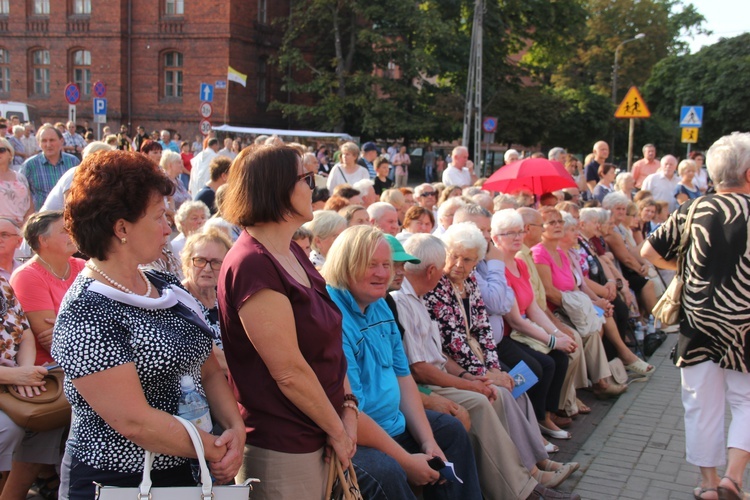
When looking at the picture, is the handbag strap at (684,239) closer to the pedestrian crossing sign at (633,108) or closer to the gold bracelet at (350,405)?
the gold bracelet at (350,405)

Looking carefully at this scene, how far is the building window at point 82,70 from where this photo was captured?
35.8m

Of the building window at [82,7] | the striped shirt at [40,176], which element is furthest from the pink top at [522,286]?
the building window at [82,7]

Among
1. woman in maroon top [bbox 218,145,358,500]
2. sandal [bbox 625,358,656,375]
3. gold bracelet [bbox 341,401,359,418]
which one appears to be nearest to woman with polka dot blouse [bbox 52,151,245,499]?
woman in maroon top [bbox 218,145,358,500]

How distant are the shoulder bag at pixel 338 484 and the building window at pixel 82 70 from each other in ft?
121

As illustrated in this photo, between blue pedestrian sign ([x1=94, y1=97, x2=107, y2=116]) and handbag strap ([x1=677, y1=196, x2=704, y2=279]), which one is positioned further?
blue pedestrian sign ([x1=94, y1=97, x2=107, y2=116])

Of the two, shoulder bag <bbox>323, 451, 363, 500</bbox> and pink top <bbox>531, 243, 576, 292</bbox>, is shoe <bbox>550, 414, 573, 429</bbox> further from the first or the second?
shoulder bag <bbox>323, 451, 363, 500</bbox>

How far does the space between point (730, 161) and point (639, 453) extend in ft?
7.64

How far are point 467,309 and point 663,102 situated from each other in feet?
154

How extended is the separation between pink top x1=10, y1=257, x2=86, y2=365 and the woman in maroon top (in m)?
1.77

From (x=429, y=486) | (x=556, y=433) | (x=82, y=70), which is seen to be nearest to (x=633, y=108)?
(x=556, y=433)

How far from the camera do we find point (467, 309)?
5.13 metres

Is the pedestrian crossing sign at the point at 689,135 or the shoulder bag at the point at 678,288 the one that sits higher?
the pedestrian crossing sign at the point at 689,135

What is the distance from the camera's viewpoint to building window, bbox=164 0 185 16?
3469 cm

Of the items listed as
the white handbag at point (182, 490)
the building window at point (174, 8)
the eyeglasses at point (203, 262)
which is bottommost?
the white handbag at point (182, 490)
